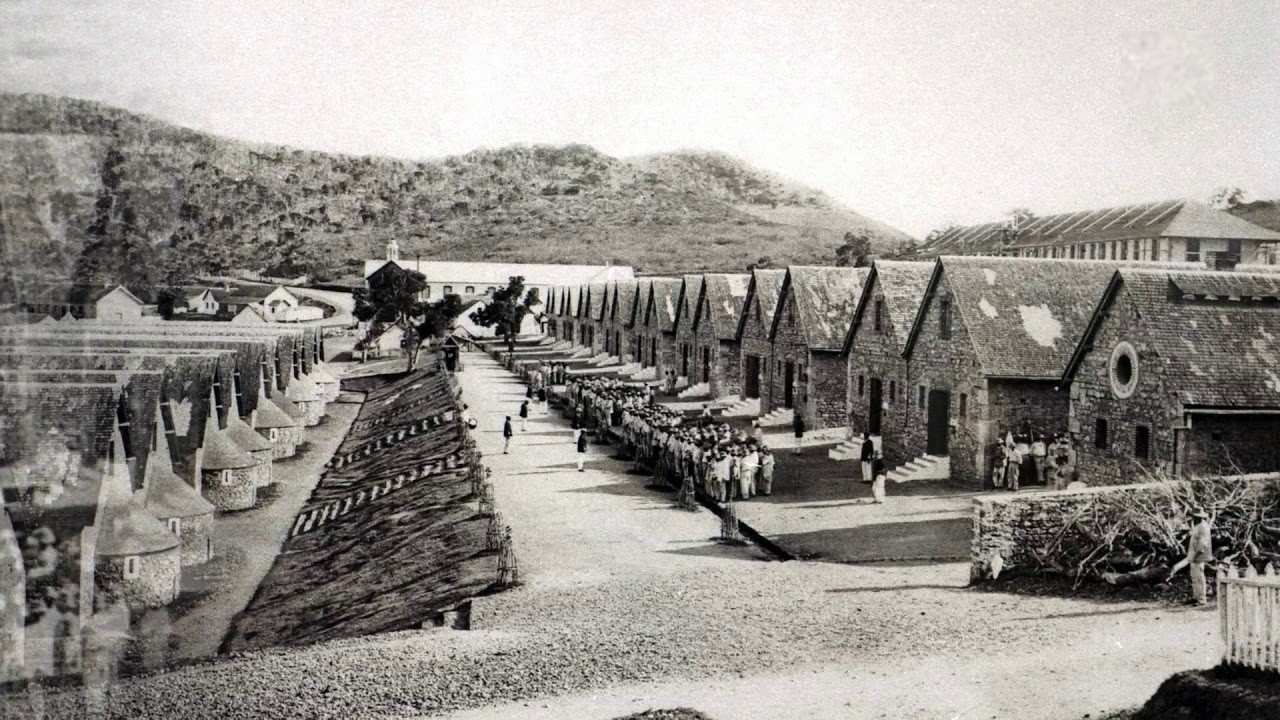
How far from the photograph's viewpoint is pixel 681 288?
53375 millimetres

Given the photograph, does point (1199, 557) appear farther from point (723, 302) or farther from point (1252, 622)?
point (723, 302)

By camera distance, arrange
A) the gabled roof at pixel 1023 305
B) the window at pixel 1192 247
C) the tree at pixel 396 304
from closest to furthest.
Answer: the gabled roof at pixel 1023 305 < the window at pixel 1192 247 < the tree at pixel 396 304

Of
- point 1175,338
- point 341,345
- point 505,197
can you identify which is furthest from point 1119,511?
point 505,197

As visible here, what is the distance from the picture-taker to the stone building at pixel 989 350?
26.0 m

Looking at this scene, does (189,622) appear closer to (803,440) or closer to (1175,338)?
(803,440)

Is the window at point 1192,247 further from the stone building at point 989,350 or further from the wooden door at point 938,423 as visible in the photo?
the wooden door at point 938,423

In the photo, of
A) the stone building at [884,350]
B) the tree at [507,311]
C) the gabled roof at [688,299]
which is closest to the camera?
the stone building at [884,350]

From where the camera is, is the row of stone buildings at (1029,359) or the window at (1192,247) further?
the window at (1192,247)

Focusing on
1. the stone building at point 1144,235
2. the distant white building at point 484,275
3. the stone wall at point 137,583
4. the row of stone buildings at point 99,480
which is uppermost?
the stone building at point 1144,235

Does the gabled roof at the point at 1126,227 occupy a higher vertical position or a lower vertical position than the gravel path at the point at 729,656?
higher

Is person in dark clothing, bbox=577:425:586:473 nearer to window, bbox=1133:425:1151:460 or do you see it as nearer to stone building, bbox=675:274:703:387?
window, bbox=1133:425:1151:460

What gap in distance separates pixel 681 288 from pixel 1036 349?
2831 centimetres

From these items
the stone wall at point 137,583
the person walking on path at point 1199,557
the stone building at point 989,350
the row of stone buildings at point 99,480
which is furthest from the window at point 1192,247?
the stone wall at point 137,583

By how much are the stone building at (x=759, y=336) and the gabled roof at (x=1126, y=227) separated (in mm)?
22889
